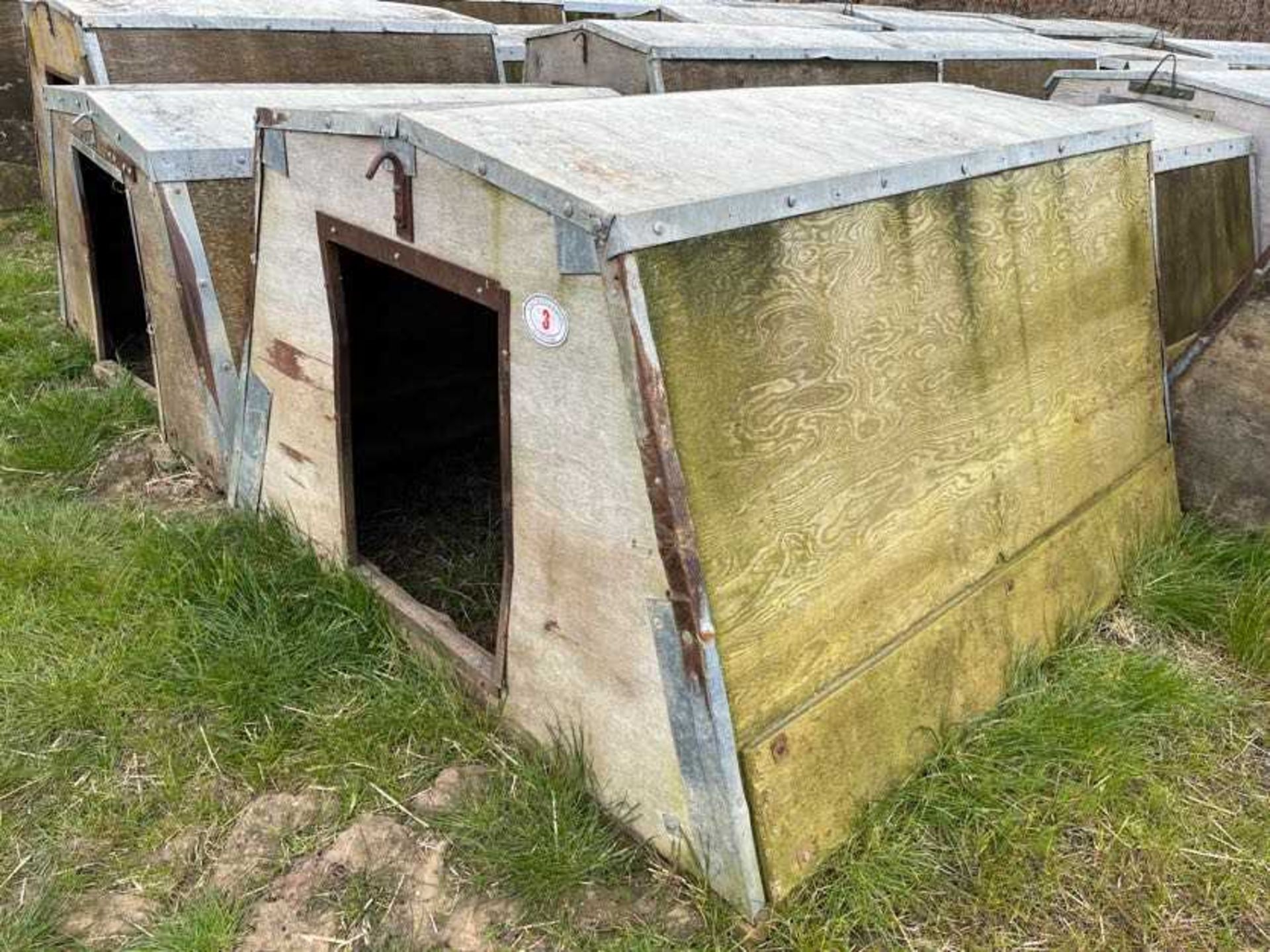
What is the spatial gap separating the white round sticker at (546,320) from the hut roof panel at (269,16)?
164 inches

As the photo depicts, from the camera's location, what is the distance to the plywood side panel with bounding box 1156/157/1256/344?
12.6 feet

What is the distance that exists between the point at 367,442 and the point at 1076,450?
108 inches

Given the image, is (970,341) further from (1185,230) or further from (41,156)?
(41,156)

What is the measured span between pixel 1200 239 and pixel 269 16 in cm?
479

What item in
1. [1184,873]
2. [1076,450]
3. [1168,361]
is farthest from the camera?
[1168,361]

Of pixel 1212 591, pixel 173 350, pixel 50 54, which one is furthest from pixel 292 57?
pixel 1212 591

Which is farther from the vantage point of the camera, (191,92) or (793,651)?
(191,92)

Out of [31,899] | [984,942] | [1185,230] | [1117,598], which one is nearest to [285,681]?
[31,899]

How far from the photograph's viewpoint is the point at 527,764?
2629 mm

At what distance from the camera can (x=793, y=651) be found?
229 cm

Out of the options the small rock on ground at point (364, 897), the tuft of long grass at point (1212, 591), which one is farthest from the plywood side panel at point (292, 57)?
the tuft of long grass at point (1212, 591)

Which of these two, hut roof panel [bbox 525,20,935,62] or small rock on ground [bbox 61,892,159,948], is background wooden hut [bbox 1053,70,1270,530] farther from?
small rock on ground [bbox 61,892,159,948]

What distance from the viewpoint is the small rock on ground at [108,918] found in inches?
89.6

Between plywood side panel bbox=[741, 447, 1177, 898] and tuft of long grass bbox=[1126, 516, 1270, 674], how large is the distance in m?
0.11
